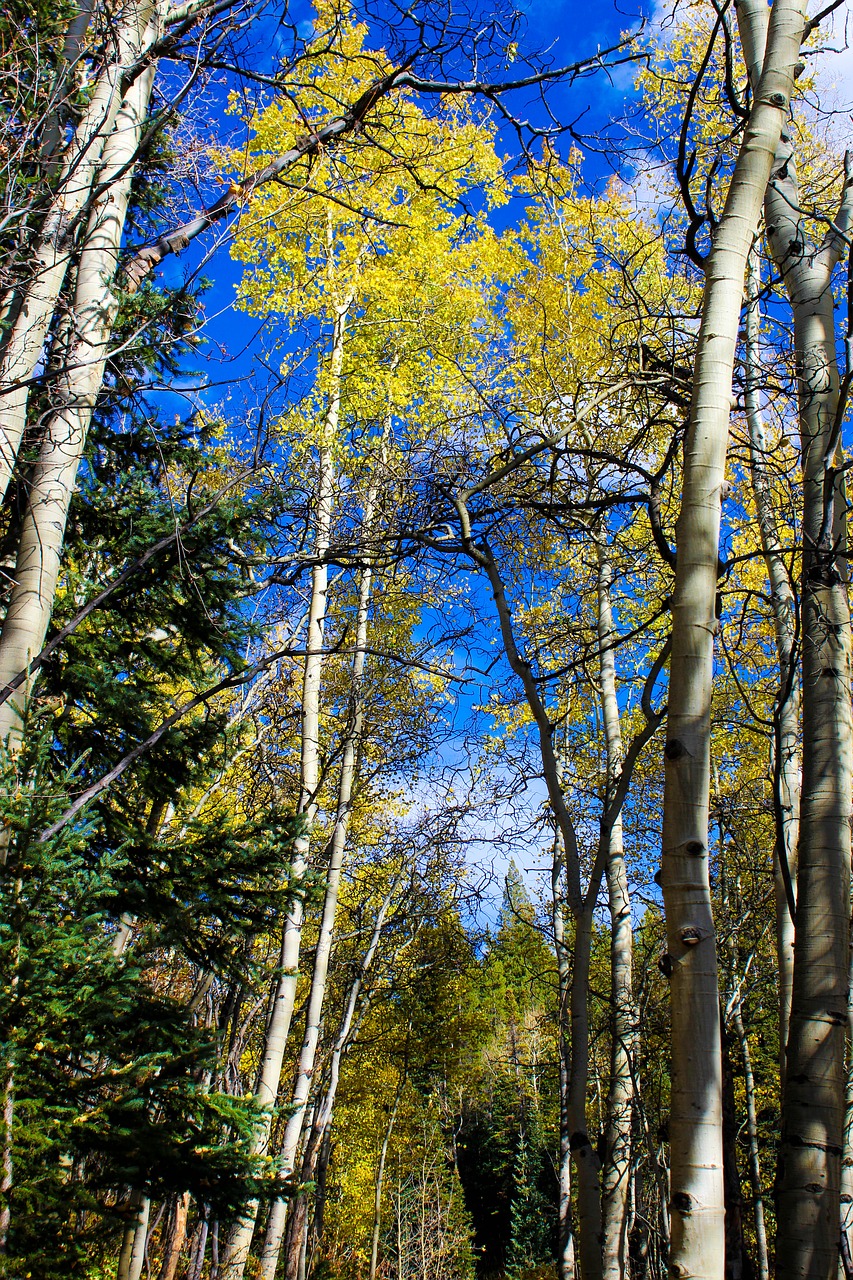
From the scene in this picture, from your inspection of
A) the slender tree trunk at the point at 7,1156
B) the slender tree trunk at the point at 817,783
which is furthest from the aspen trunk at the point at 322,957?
the slender tree trunk at the point at 7,1156

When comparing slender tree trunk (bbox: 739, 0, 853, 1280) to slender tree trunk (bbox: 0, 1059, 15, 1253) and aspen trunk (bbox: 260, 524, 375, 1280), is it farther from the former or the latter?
aspen trunk (bbox: 260, 524, 375, 1280)

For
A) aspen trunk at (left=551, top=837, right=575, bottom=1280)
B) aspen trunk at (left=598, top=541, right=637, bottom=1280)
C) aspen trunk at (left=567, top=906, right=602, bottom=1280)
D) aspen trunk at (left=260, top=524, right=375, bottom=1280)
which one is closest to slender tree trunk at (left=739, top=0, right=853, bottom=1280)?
aspen trunk at (left=567, top=906, right=602, bottom=1280)

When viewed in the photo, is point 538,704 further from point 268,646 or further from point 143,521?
point 268,646

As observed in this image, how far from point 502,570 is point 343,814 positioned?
4.12 metres

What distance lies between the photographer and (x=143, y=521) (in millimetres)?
3932

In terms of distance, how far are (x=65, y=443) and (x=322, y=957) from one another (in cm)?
532

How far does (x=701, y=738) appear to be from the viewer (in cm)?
157

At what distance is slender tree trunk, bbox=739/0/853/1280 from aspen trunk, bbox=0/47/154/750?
240 centimetres

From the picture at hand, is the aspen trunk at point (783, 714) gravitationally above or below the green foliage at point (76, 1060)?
above

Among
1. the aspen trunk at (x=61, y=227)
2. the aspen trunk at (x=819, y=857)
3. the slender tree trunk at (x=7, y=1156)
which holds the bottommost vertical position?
the slender tree trunk at (x=7, y=1156)

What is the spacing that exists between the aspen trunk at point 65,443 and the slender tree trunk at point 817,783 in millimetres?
2404

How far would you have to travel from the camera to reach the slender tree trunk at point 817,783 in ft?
5.73

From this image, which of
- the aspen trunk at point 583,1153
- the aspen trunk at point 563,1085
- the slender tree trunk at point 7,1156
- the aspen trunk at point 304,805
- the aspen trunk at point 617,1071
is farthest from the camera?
the aspen trunk at point 563,1085

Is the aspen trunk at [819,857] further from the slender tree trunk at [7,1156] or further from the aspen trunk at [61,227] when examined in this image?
the aspen trunk at [61,227]
